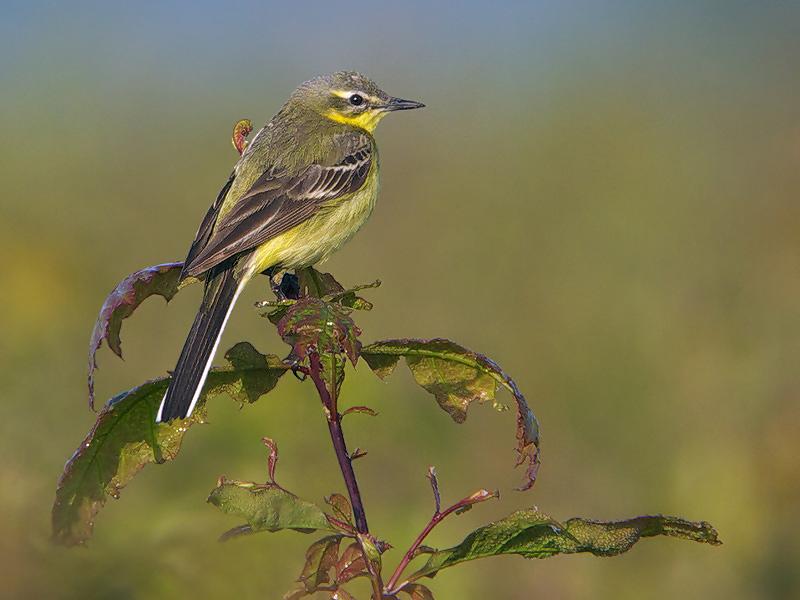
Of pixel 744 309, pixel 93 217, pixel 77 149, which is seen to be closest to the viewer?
pixel 744 309

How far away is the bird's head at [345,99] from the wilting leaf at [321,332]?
3342mm

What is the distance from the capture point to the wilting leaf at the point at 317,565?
1.92 meters

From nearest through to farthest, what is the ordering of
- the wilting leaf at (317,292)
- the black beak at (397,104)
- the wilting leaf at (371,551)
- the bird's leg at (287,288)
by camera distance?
the wilting leaf at (371,551)
the wilting leaf at (317,292)
the bird's leg at (287,288)
the black beak at (397,104)

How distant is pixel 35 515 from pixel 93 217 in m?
5.29

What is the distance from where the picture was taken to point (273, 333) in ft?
22.1

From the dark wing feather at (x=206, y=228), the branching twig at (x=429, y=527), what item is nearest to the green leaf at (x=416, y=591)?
the branching twig at (x=429, y=527)

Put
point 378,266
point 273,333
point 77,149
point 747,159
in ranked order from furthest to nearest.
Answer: point 77,149 → point 747,159 → point 378,266 → point 273,333

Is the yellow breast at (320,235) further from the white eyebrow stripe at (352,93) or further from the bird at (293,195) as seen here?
the white eyebrow stripe at (352,93)

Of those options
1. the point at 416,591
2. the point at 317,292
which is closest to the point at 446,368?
the point at 416,591

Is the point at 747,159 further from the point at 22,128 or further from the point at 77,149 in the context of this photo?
the point at 22,128

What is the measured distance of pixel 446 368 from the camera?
2240 mm

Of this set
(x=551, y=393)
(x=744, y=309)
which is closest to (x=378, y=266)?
(x=551, y=393)

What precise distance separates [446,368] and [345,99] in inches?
130

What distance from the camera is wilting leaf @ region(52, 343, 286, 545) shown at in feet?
6.93
